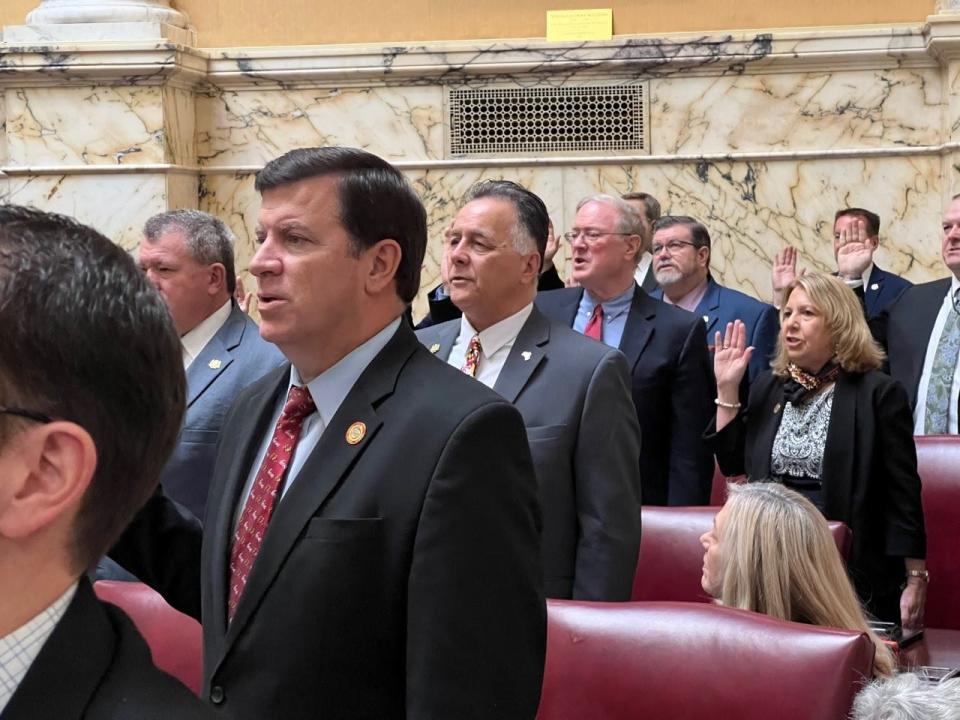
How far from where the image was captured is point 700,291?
594cm

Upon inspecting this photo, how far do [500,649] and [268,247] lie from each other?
28.4 inches

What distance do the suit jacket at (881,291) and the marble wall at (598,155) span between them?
1.02 m

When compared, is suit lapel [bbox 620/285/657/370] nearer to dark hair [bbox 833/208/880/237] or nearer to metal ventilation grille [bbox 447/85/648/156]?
dark hair [bbox 833/208/880/237]

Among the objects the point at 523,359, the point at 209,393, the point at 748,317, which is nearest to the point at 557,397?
the point at 523,359

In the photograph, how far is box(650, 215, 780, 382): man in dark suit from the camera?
585 centimetres

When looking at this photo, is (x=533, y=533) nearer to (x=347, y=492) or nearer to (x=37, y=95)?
(x=347, y=492)

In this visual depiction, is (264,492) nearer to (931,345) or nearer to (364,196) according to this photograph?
(364,196)

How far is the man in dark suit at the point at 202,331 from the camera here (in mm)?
3543

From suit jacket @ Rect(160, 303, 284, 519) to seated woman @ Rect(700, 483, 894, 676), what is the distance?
1.20 metres

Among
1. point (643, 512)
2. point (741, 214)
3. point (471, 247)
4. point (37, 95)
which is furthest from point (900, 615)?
point (37, 95)

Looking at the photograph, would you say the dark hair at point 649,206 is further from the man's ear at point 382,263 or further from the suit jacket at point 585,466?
the man's ear at point 382,263

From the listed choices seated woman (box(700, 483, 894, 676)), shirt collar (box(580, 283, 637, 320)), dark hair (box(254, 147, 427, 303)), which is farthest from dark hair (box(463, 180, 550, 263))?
dark hair (box(254, 147, 427, 303))

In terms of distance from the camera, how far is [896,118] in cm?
716

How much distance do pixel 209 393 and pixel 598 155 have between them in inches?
166
